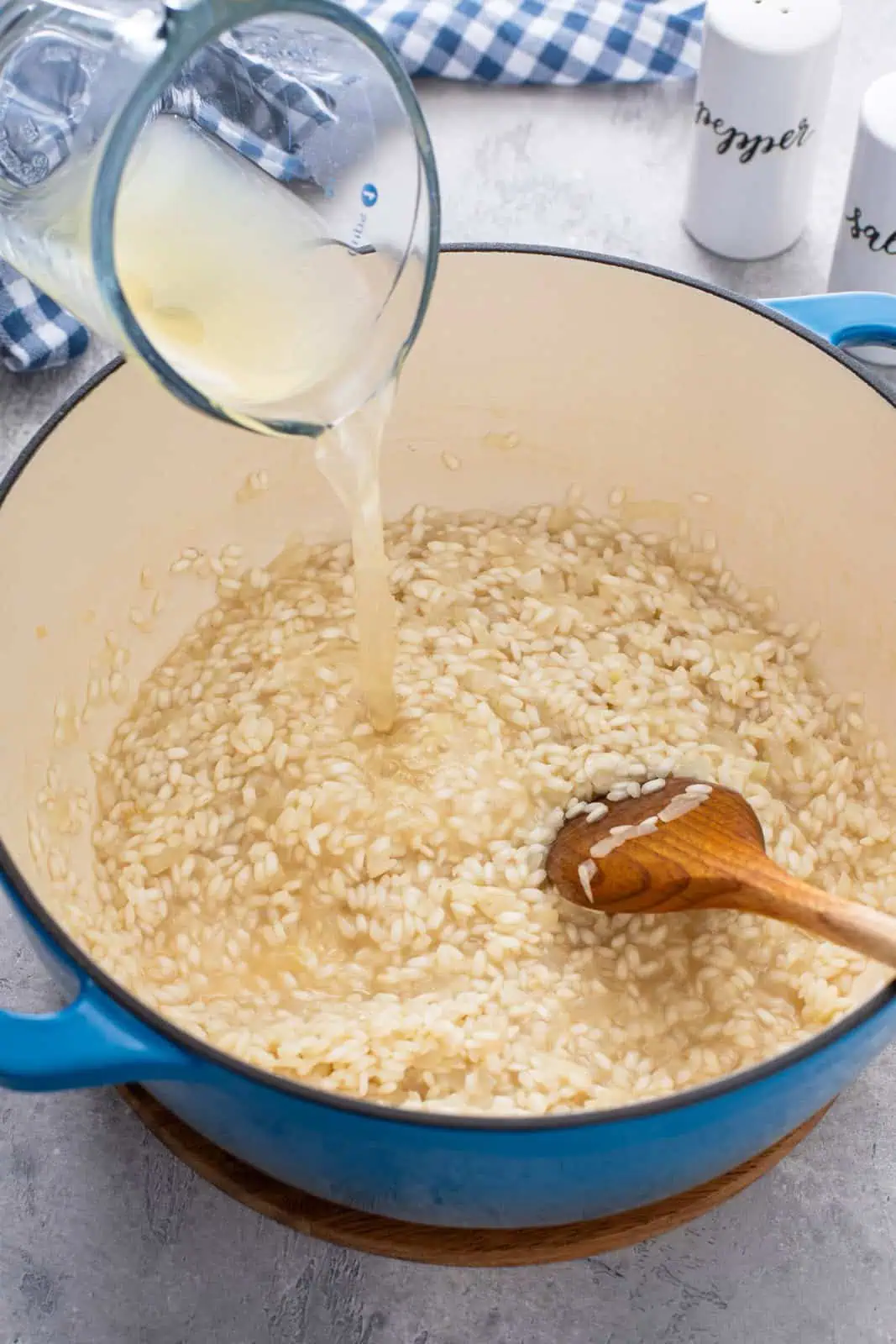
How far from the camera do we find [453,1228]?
4.17 ft

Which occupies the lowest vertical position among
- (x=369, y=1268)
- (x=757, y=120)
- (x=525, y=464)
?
(x=369, y=1268)

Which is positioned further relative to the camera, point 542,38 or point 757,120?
point 542,38

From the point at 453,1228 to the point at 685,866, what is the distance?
38 cm

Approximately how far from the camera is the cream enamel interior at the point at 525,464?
57.1 inches

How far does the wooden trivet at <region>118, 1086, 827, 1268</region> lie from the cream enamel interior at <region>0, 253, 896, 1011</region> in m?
0.41

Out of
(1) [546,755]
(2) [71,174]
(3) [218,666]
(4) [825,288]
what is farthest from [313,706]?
(4) [825,288]

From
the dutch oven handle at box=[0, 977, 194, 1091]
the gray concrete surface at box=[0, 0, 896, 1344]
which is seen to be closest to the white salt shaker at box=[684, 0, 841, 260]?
the gray concrete surface at box=[0, 0, 896, 1344]

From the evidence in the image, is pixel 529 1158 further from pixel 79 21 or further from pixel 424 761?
pixel 79 21

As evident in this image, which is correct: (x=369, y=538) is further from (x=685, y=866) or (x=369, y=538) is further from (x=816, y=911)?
(x=816, y=911)

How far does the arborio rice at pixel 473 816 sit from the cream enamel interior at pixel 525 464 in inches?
1.7

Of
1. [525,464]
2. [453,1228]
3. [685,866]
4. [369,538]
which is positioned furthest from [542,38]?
[453,1228]

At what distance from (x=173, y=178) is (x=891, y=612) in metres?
0.86

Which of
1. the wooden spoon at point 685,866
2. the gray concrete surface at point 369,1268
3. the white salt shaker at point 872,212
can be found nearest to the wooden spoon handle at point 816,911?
the wooden spoon at point 685,866

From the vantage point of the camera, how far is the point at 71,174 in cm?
101
